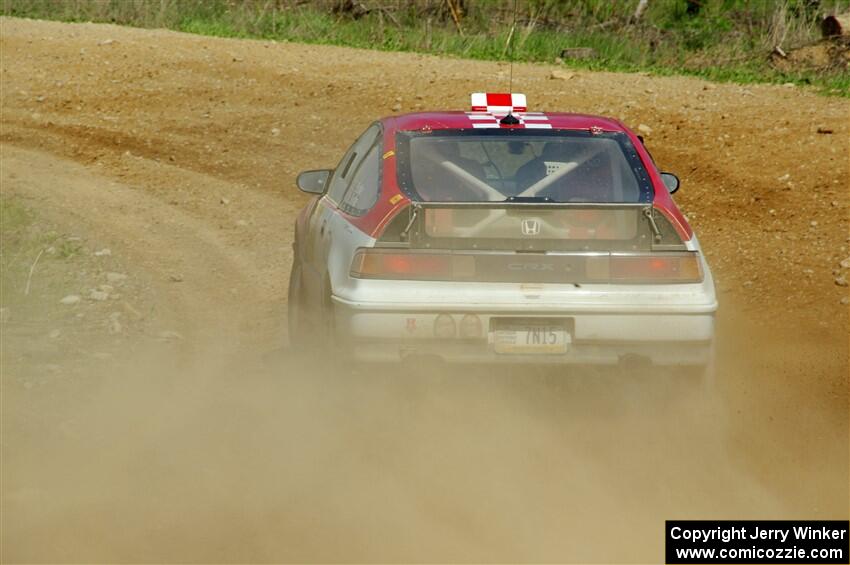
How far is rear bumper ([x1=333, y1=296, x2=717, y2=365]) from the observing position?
20.8 feet

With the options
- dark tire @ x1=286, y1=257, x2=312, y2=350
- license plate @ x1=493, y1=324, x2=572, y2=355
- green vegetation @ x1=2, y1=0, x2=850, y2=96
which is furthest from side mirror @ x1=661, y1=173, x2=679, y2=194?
green vegetation @ x1=2, y1=0, x2=850, y2=96

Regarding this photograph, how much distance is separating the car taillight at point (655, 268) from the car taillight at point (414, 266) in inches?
25.9

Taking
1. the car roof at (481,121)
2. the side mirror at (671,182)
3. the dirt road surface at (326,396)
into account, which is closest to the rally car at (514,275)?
the dirt road surface at (326,396)

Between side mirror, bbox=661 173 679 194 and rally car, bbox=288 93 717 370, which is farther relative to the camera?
side mirror, bbox=661 173 679 194

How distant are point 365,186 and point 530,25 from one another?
15384 millimetres

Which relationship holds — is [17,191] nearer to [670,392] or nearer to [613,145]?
[613,145]

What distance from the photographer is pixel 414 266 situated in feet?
21.2

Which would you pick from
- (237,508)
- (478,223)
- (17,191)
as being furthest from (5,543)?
(17,191)

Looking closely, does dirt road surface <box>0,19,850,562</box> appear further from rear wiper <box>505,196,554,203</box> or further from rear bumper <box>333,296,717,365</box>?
rear wiper <box>505,196,554,203</box>

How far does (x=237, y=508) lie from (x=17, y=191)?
29.7ft

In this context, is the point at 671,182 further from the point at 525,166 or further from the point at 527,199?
the point at 527,199

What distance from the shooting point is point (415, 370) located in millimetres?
6344

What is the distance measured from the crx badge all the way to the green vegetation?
13.7m

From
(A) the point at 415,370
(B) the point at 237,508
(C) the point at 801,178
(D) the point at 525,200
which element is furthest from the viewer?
(C) the point at 801,178
